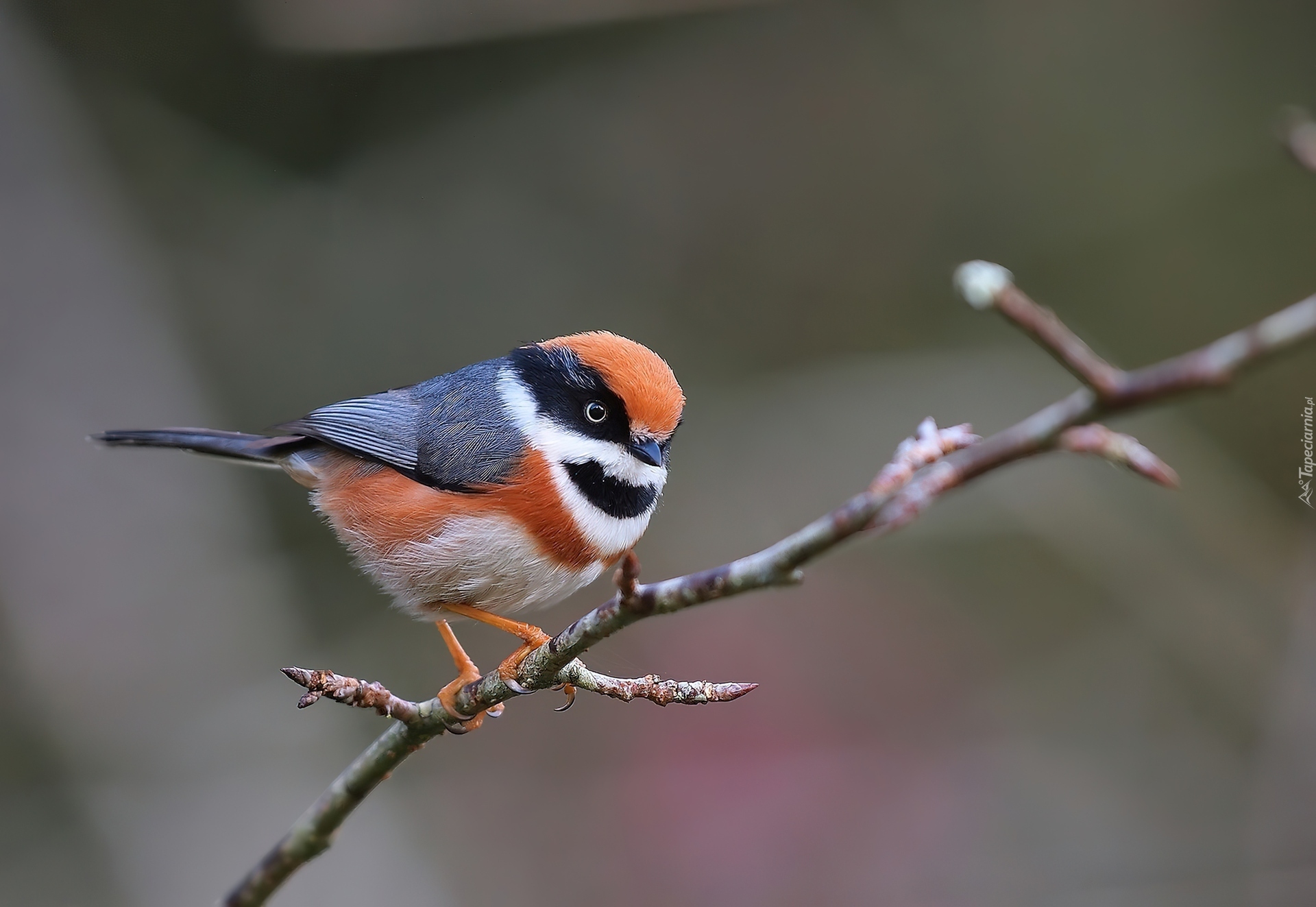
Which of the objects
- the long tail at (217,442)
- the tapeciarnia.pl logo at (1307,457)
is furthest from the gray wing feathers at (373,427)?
the tapeciarnia.pl logo at (1307,457)

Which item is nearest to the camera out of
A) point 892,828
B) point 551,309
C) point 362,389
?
point 892,828

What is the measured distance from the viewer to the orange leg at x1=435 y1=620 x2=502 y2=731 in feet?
8.96

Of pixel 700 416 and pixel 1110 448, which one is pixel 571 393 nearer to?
pixel 1110 448

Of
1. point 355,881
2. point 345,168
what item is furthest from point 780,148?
point 355,881

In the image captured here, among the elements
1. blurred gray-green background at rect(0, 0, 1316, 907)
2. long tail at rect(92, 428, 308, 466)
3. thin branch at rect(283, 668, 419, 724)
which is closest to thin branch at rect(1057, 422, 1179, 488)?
thin branch at rect(283, 668, 419, 724)

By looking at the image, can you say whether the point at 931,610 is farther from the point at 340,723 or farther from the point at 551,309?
the point at 340,723

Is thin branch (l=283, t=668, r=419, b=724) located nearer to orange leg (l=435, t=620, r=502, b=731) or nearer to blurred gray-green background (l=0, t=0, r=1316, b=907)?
orange leg (l=435, t=620, r=502, b=731)

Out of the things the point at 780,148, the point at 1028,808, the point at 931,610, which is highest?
the point at 780,148

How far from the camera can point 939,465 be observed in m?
1.39

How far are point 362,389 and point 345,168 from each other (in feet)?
6.27

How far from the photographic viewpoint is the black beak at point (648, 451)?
9.90ft

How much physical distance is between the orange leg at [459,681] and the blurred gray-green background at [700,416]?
2.50m

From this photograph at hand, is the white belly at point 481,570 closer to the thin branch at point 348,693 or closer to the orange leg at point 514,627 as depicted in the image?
the orange leg at point 514,627

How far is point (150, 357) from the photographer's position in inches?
264
